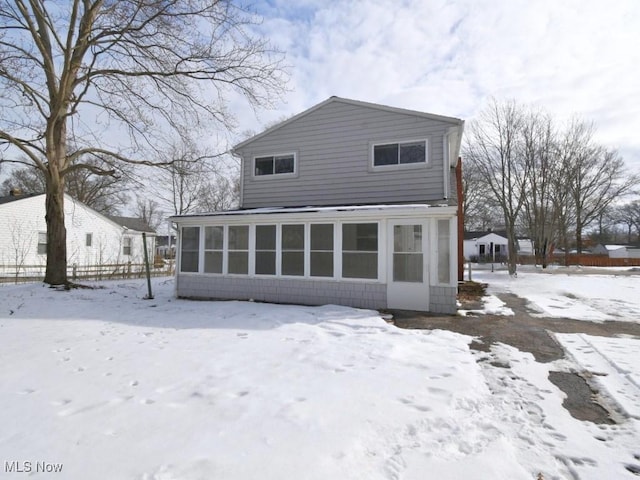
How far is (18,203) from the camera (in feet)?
65.2

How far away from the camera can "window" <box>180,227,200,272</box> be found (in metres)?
10.8

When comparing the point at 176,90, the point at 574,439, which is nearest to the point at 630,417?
the point at 574,439

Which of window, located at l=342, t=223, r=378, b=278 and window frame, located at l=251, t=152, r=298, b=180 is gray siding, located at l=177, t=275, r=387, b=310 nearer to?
window, located at l=342, t=223, r=378, b=278

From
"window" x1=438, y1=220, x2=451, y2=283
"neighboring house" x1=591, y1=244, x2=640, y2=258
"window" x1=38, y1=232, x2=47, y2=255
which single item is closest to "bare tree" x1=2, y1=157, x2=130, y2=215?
"window" x1=38, y1=232, x2=47, y2=255

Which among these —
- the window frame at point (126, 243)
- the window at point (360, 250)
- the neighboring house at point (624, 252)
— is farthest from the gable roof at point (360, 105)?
the neighboring house at point (624, 252)

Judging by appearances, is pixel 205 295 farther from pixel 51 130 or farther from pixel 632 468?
pixel 632 468

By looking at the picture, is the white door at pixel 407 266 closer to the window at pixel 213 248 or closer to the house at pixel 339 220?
the house at pixel 339 220

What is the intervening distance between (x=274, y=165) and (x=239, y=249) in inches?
138

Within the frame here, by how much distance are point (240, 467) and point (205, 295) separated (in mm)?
8668

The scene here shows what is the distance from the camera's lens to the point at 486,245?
44250 mm

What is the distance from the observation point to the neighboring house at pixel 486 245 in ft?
141

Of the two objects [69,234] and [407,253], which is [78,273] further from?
[407,253]

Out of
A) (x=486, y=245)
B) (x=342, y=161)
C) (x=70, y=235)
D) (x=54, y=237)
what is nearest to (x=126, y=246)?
(x=70, y=235)

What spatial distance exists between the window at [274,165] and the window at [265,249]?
9.34 ft
